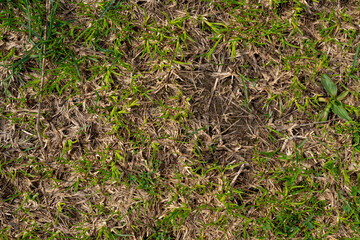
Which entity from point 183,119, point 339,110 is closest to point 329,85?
point 339,110

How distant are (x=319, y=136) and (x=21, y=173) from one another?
8.24 feet

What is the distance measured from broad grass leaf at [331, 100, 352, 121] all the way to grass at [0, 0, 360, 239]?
0.26 feet

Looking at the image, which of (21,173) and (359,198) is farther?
(21,173)

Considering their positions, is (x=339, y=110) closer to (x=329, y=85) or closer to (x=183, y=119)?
(x=329, y=85)

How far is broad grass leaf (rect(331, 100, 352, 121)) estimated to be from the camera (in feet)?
7.32

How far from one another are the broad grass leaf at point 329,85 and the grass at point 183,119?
6cm

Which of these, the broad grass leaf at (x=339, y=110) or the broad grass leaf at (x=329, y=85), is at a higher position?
the broad grass leaf at (x=329, y=85)

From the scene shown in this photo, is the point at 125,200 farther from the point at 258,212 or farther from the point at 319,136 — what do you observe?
the point at 319,136

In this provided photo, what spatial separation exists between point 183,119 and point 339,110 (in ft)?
4.04

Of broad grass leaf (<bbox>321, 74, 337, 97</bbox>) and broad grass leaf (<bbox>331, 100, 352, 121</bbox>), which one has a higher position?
broad grass leaf (<bbox>321, 74, 337, 97</bbox>)

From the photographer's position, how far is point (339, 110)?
2.24m

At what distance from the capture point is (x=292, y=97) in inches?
92.2

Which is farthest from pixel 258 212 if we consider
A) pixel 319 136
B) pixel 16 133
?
pixel 16 133

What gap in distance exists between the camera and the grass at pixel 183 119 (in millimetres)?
2312
